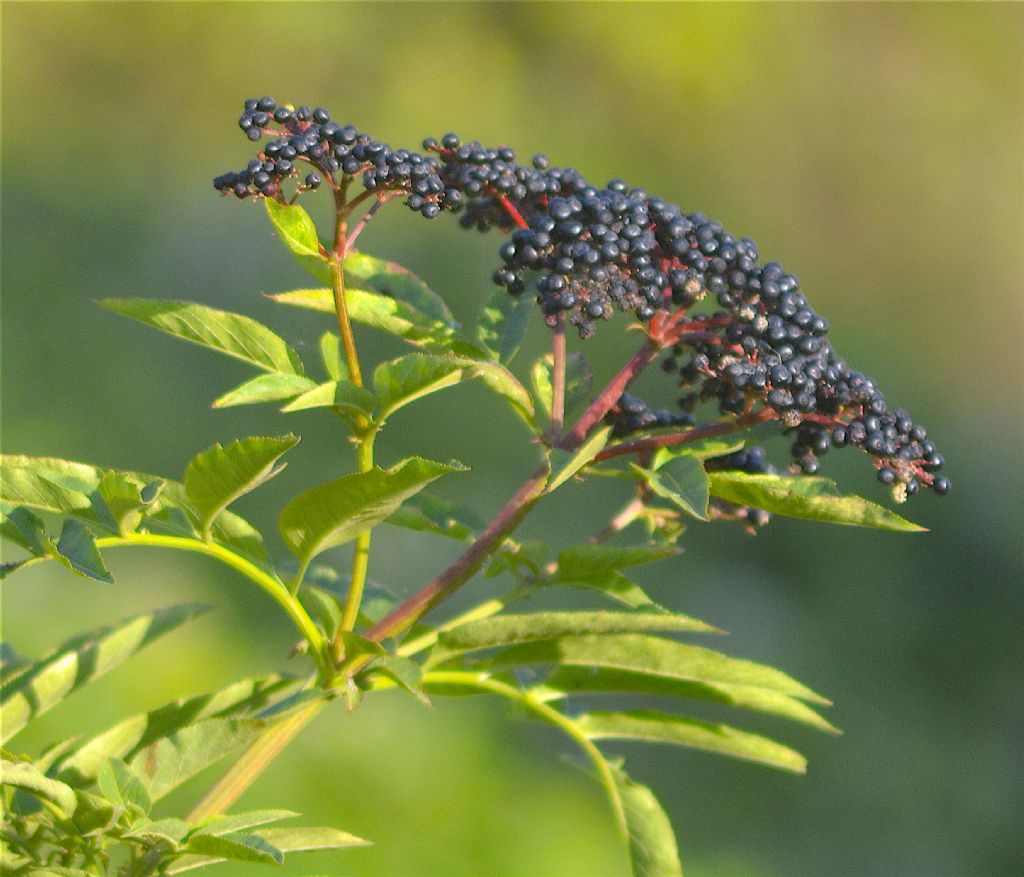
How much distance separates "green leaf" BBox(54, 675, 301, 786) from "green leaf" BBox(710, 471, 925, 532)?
15.8 inches

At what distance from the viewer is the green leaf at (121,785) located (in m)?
0.87

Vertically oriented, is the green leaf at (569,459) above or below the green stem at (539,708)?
above

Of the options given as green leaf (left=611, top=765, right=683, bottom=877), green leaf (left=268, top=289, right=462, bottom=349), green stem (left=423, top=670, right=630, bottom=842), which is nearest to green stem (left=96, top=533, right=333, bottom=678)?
green stem (left=423, top=670, right=630, bottom=842)

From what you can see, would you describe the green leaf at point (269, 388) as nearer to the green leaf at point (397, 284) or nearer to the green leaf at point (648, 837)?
the green leaf at point (397, 284)

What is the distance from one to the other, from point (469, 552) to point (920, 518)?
382 cm

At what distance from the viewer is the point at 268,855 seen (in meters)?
0.77

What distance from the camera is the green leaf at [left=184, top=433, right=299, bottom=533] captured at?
854mm

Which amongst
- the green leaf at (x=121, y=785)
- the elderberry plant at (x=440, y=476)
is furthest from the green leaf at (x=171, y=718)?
the green leaf at (x=121, y=785)

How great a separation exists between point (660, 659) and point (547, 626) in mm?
113

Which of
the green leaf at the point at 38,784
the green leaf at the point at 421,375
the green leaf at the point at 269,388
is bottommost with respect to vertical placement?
the green leaf at the point at 38,784

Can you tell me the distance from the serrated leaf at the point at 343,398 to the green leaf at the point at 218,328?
0.05 metres

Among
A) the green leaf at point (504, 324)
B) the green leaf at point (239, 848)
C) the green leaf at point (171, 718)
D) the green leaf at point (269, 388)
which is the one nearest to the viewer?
the green leaf at point (239, 848)

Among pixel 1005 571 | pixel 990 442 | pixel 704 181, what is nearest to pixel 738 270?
pixel 1005 571

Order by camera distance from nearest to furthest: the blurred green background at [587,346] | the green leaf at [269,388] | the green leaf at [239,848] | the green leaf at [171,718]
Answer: the green leaf at [239,848] < the green leaf at [269,388] < the green leaf at [171,718] < the blurred green background at [587,346]
